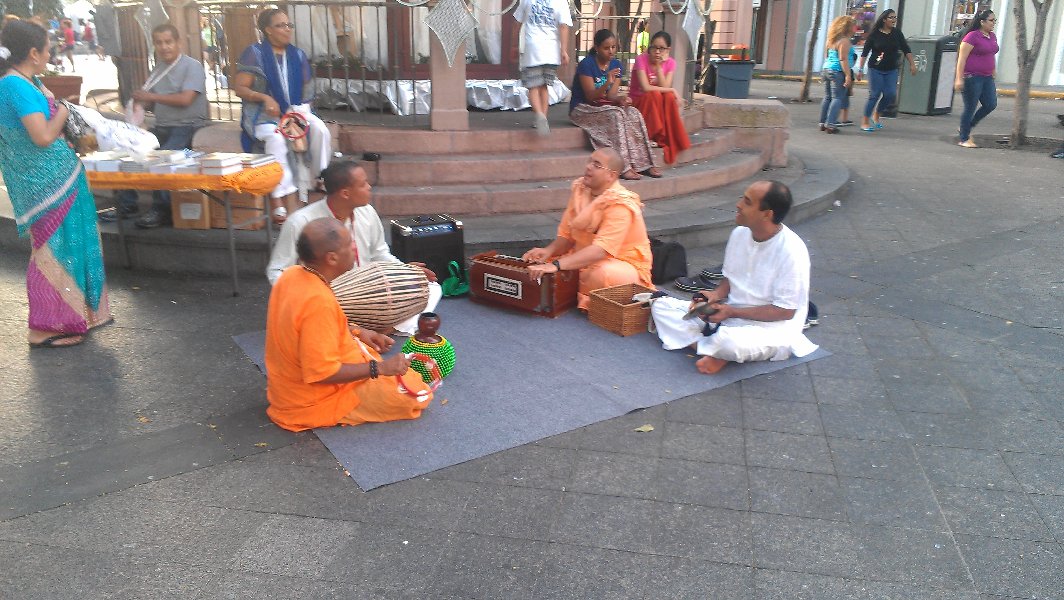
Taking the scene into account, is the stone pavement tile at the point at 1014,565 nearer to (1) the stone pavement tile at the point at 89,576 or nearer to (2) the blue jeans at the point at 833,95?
(1) the stone pavement tile at the point at 89,576

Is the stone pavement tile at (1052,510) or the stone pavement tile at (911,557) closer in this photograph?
the stone pavement tile at (911,557)

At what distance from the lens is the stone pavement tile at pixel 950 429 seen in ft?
13.1

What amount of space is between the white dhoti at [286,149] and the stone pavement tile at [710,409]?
147 inches

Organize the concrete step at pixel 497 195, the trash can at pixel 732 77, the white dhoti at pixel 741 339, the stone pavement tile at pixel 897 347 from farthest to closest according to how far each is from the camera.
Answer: the trash can at pixel 732 77 < the concrete step at pixel 497 195 < the stone pavement tile at pixel 897 347 < the white dhoti at pixel 741 339

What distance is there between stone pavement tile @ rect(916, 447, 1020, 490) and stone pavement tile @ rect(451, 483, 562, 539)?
1.69 m

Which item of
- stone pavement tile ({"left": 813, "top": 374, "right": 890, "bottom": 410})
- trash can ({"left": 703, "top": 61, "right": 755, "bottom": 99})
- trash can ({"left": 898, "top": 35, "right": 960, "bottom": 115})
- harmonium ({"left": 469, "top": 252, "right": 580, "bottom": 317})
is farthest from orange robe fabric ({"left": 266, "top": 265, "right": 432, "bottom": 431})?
trash can ({"left": 898, "top": 35, "right": 960, "bottom": 115})

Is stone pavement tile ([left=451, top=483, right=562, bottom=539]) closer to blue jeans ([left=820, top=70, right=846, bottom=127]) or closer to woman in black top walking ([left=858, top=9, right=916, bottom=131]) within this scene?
blue jeans ([left=820, top=70, right=846, bottom=127])

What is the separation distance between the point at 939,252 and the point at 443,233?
4.29m

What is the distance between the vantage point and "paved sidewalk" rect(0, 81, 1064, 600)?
2990 millimetres

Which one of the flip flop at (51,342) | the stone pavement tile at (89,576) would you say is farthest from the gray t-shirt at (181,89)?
the stone pavement tile at (89,576)

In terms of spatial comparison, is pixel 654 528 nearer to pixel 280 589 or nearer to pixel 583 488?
pixel 583 488

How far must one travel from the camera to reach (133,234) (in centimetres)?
635

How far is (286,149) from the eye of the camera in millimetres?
6715

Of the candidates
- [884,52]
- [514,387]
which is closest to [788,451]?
[514,387]
